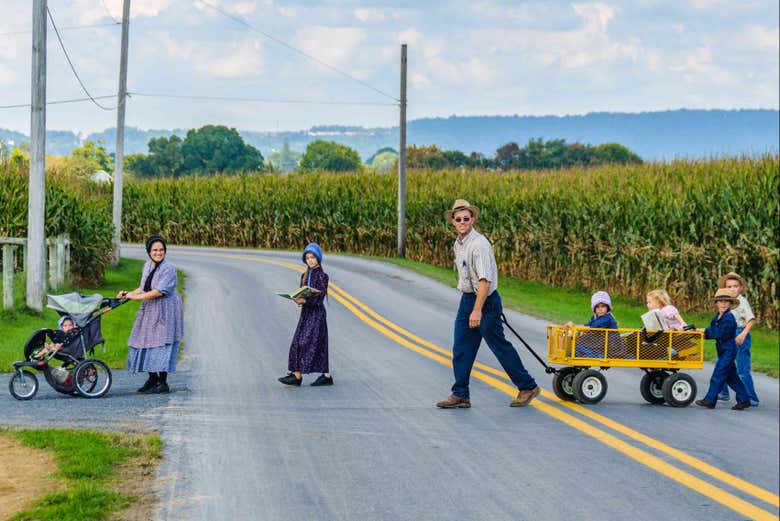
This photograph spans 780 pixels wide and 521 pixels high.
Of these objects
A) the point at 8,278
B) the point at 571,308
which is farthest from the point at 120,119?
the point at 8,278

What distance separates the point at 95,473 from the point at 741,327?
325 inches

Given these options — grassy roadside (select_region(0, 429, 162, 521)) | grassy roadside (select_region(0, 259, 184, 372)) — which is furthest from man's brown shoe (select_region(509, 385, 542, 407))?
grassy roadside (select_region(0, 259, 184, 372))

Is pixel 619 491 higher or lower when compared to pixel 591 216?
lower

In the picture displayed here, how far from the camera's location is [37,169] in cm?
1967

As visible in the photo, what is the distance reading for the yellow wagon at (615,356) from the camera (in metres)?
12.3

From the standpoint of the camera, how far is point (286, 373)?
48.6 ft

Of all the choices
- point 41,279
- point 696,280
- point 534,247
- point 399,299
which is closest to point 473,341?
point 41,279

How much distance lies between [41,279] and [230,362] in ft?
17.8

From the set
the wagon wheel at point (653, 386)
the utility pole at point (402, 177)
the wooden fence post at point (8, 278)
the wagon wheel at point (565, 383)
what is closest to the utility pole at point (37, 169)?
the wooden fence post at point (8, 278)

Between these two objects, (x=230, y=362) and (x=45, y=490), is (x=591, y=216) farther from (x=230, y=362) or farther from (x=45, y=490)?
(x=45, y=490)

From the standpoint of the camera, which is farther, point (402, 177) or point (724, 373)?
point (402, 177)

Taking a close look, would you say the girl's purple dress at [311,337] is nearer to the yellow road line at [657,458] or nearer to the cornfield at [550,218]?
the yellow road line at [657,458]

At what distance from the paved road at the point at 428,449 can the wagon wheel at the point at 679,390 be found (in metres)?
0.13

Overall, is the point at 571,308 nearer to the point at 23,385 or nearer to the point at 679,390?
the point at 679,390
